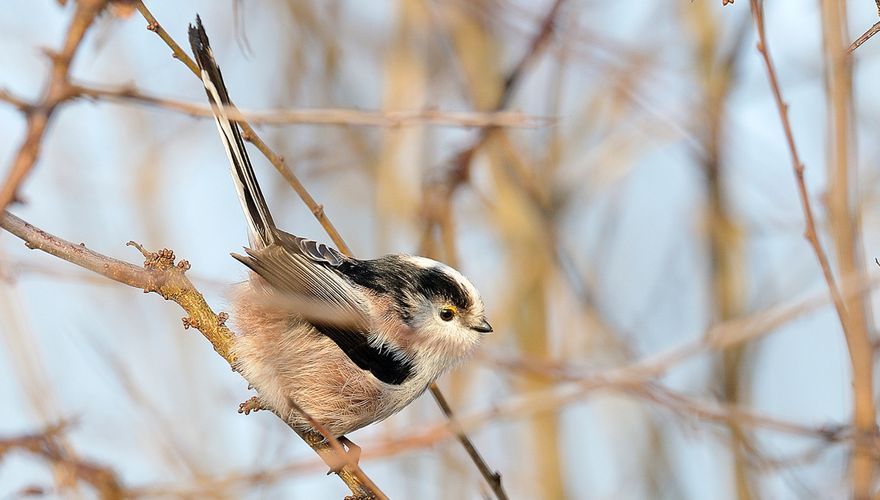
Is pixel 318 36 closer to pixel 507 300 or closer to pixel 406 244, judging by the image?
pixel 406 244

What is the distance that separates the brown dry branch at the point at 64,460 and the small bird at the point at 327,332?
564 mm

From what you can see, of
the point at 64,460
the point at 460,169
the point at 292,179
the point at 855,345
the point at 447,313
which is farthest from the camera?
A: the point at 460,169

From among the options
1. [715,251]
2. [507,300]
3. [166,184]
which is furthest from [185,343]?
[715,251]

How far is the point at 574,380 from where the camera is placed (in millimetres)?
2490

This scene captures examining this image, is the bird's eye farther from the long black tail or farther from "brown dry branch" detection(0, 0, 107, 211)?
"brown dry branch" detection(0, 0, 107, 211)

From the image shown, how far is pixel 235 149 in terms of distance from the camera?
241 centimetres

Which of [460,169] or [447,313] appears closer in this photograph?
[447,313]

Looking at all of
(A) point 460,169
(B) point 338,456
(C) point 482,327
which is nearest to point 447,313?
(C) point 482,327

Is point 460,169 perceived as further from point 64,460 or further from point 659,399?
point 64,460

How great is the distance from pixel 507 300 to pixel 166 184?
8.04ft

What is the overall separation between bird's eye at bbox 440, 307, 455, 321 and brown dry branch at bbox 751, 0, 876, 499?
1.14m

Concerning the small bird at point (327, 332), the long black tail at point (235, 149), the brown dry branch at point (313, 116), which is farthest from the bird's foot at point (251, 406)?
the brown dry branch at point (313, 116)

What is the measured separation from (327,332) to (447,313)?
0.39 metres

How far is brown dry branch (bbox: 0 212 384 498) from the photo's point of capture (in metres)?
1.95
